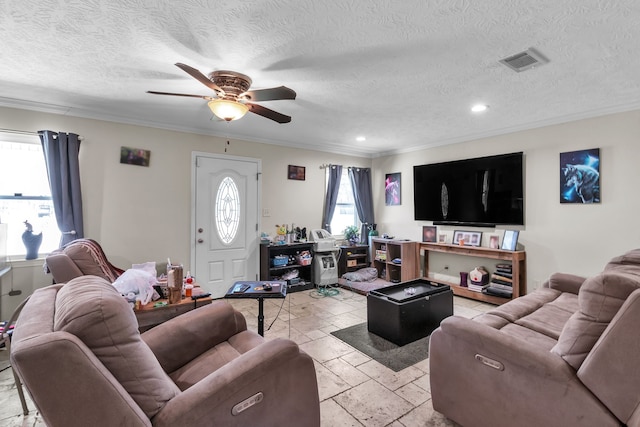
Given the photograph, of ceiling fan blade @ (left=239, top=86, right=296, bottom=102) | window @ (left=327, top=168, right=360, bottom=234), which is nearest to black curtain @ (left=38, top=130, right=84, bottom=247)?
ceiling fan blade @ (left=239, top=86, right=296, bottom=102)

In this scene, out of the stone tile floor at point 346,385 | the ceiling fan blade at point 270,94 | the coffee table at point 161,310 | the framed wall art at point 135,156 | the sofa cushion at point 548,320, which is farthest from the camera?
the framed wall art at point 135,156

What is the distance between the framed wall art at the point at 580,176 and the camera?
3568 mm

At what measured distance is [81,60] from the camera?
243 centimetres

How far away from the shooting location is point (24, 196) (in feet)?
11.0

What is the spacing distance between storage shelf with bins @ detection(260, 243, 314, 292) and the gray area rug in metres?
1.76

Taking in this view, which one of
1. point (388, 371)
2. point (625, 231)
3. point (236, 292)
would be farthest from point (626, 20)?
point (236, 292)

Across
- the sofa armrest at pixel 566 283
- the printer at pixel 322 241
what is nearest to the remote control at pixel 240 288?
the printer at pixel 322 241

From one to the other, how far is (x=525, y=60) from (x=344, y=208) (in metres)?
3.95

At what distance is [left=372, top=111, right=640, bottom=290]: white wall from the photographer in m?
3.38

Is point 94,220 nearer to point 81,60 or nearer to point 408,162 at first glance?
point 81,60

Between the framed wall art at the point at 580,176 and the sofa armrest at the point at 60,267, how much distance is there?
Result: 5257mm

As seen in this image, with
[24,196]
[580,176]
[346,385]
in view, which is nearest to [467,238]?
[580,176]

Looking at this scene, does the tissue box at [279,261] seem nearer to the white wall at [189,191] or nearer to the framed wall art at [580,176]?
the white wall at [189,191]

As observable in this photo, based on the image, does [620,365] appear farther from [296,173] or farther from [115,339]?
[296,173]
